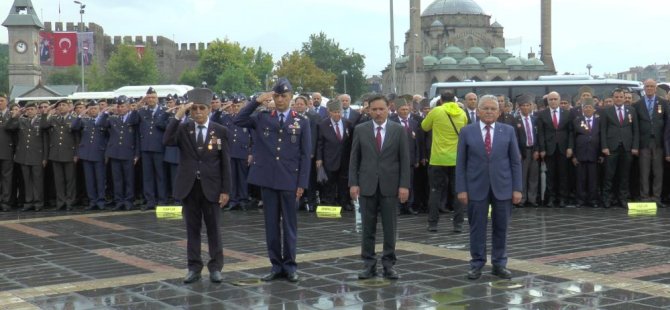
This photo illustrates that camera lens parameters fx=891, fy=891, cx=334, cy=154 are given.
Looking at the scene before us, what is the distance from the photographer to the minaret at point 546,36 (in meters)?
104

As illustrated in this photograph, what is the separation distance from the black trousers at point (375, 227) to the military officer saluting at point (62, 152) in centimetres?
963

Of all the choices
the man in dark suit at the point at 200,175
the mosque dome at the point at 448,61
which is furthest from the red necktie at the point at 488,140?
the mosque dome at the point at 448,61

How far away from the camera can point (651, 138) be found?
53.5ft

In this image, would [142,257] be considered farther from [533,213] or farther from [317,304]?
[533,213]

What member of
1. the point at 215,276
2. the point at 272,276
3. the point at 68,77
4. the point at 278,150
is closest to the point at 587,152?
the point at 278,150

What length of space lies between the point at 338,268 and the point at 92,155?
8819 millimetres

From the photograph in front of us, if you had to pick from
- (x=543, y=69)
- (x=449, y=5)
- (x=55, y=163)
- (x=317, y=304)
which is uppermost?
(x=449, y=5)

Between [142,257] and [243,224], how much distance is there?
3536mm

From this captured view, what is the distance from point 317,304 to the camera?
8.15m

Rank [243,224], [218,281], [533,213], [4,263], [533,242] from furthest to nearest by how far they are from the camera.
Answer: [533,213], [243,224], [533,242], [4,263], [218,281]

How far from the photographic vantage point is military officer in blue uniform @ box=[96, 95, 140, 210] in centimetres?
1716

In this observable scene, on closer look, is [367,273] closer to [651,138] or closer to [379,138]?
[379,138]

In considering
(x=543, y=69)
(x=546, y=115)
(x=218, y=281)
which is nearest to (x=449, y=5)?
(x=543, y=69)

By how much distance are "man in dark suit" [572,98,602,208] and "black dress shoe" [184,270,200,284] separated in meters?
9.35
